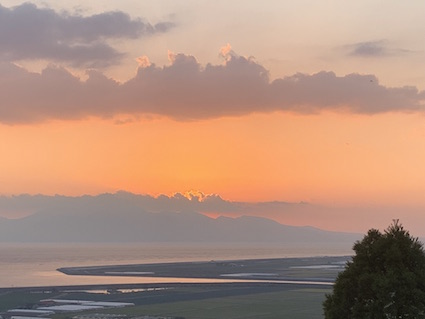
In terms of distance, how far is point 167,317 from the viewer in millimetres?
99438

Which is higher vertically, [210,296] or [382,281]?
[382,281]

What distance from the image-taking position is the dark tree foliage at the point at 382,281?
31.6 metres

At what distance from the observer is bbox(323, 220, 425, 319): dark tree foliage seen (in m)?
31.6

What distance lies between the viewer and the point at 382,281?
3147cm

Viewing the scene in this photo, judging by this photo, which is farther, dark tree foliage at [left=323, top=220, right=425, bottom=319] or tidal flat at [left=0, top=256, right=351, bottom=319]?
tidal flat at [left=0, top=256, right=351, bottom=319]

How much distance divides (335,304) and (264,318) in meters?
67.4

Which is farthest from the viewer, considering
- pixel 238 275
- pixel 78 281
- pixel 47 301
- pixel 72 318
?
pixel 238 275

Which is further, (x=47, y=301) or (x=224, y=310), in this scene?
(x=47, y=301)

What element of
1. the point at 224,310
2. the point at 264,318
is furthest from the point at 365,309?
the point at 224,310

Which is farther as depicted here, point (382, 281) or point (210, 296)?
point (210, 296)

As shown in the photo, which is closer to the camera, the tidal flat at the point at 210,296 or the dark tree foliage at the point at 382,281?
the dark tree foliage at the point at 382,281

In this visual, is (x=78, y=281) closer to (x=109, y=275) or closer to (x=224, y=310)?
(x=109, y=275)

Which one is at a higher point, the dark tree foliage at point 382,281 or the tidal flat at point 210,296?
the dark tree foliage at point 382,281

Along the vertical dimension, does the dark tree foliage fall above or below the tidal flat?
above
